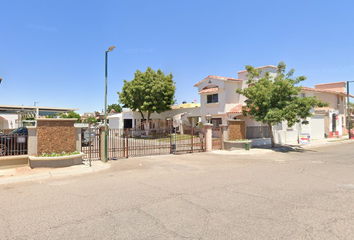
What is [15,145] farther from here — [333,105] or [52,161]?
[333,105]

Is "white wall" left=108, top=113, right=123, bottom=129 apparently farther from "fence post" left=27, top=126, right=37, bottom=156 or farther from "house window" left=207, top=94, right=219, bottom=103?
"fence post" left=27, top=126, right=37, bottom=156

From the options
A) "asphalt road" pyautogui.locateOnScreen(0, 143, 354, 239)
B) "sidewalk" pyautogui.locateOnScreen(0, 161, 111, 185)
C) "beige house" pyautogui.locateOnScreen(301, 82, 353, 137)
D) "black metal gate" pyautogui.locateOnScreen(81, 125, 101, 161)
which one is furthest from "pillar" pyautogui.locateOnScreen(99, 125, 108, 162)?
"beige house" pyautogui.locateOnScreen(301, 82, 353, 137)

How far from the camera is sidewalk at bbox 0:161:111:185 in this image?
857 cm

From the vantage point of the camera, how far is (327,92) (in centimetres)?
3141

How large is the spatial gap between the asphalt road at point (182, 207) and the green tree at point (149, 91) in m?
19.9

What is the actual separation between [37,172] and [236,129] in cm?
1387

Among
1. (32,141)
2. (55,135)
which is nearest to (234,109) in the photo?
(55,135)

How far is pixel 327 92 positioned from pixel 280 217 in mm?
32896

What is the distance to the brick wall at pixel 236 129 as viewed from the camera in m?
18.2

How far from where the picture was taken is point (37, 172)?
9.49 metres

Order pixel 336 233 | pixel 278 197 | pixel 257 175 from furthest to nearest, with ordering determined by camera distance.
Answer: pixel 257 175, pixel 278 197, pixel 336 233

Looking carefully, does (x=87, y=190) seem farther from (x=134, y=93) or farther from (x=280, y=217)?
(x=134, y=93)

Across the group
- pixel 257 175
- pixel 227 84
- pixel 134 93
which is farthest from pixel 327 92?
pixel 257 175

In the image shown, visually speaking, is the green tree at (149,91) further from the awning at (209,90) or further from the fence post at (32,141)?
the fence post at (32,141)
